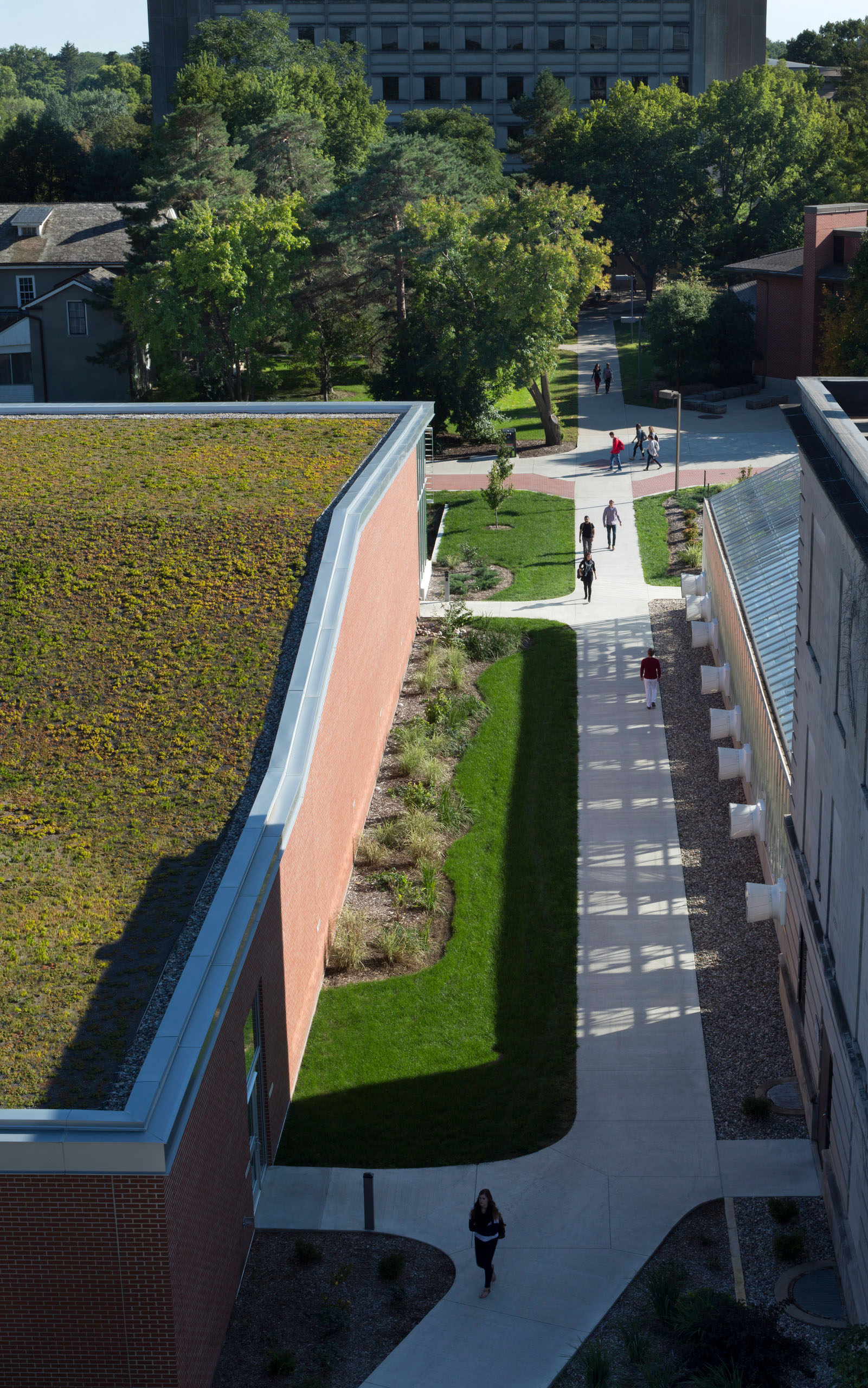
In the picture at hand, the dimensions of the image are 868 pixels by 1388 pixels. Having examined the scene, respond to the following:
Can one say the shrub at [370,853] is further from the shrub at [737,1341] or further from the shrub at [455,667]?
the shrub at [737,1341]

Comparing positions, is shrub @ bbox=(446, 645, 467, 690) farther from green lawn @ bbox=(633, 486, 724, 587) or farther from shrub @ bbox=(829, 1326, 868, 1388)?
shrub @ bbox=(829, 1326, 868, 1388)

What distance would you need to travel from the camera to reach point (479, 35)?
5015 inches

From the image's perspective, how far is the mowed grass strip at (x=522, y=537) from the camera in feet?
135

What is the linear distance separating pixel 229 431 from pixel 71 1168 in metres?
23.6

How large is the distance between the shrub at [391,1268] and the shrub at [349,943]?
6.63m

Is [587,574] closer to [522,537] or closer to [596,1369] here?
[522,537]

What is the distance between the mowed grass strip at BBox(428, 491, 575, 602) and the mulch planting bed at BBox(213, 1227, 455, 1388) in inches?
1018

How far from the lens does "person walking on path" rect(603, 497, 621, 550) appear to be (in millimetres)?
43156

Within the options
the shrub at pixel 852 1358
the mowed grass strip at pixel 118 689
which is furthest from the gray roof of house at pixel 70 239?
the shrub at pixel 852 1358

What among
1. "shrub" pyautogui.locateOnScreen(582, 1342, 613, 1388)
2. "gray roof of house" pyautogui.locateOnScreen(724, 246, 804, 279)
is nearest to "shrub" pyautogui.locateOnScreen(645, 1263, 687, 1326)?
"shrub" pyautogui.locateOnScreen(582, 1342, 613, 1388)

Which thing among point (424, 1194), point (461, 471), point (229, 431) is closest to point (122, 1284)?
point (424, 1194)

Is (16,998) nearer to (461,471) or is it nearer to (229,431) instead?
(229,431)

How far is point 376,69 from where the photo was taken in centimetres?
12775

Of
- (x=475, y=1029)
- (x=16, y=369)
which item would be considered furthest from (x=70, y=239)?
(x=475, y=1029)
